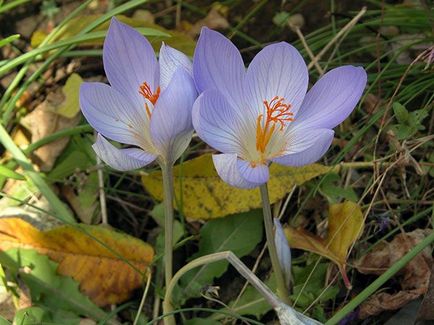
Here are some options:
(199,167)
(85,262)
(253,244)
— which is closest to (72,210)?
(85,262)

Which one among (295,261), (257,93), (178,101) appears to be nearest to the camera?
(178,101)

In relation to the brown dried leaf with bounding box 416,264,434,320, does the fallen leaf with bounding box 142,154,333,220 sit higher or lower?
higher

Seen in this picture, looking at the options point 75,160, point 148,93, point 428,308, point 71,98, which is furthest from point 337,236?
point 71,98

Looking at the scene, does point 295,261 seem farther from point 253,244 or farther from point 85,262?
point 85,262

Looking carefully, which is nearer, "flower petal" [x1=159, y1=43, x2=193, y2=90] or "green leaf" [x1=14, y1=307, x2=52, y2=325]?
"flower petal" [x1=159, y1=43, x2=193, y2=90]

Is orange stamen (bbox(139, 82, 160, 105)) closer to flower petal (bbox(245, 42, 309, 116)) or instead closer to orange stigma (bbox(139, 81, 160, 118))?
orange stigma (bbox(139, 81, 160, 118))

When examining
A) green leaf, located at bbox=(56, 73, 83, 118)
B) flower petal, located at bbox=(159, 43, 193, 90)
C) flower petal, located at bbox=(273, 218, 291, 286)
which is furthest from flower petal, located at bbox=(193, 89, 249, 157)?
green leaf, located at bbox=(56, 73, 83, 118)

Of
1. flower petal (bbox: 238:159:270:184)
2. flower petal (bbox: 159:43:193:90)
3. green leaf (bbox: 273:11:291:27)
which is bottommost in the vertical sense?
green leaf (bbox: 273:11:291:27)

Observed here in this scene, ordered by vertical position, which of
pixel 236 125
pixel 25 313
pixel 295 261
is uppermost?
pixel 236 125
